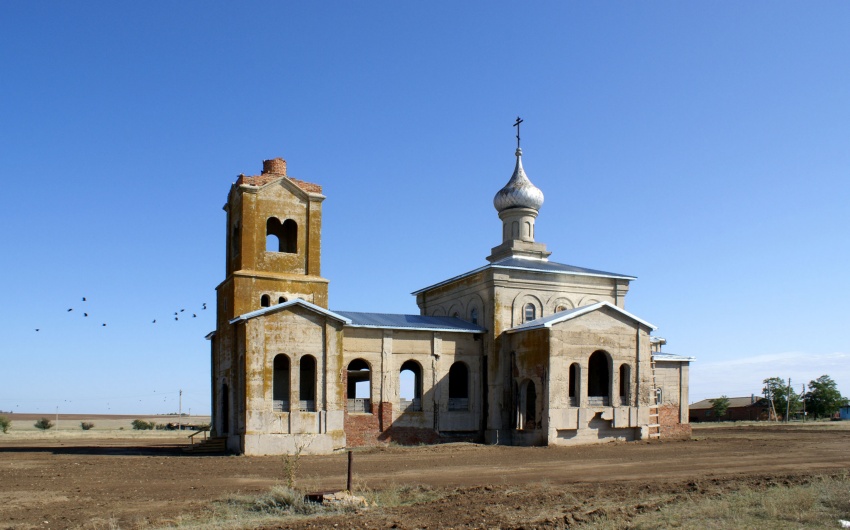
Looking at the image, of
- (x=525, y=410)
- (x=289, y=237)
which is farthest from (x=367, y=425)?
(x=289, y=237)

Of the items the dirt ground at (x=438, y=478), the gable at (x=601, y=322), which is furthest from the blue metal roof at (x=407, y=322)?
the dirt ground at (x=438, y=478)

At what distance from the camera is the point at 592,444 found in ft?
112

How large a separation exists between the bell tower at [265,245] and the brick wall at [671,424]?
1747 centimetres

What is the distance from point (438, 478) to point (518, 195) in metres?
23.1

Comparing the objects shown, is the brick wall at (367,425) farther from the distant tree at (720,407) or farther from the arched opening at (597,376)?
the distant tree at (720,407)

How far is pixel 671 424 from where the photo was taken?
131 ft

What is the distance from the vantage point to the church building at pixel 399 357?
31391 mm

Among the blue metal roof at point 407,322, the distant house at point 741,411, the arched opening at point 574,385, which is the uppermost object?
the blue metal roof at point 407,322

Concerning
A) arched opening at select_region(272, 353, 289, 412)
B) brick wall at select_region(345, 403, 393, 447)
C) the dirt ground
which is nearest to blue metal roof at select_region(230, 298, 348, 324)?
arched opening at select_region(272, 353, 289, 412)

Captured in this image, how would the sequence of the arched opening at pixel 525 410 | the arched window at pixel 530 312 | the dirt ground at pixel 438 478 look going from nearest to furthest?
the dirt ground at pixel 438 478
the arched opening at pixel 525 410
the arched window at pixel 530 312

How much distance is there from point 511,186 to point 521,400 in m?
12.2

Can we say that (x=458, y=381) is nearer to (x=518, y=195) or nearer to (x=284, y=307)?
(x=518, y=195)

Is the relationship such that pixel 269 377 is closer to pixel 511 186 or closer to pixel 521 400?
pixel 521 400

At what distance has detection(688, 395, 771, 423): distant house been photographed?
7519 centimetres
